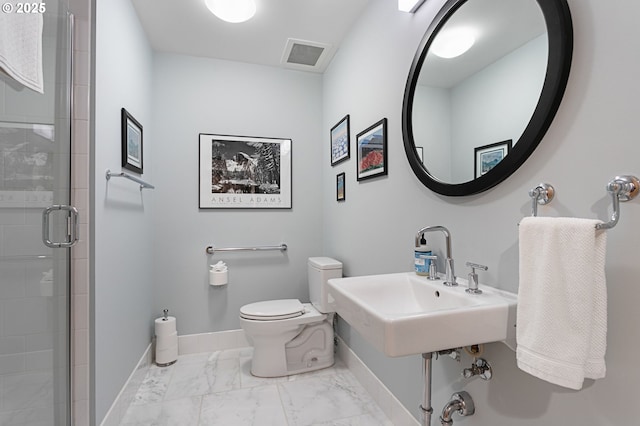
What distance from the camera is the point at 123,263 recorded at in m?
1.83

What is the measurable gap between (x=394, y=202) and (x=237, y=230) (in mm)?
1534

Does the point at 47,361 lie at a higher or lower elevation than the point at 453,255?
lower

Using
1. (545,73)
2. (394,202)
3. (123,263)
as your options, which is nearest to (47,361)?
(123,263)

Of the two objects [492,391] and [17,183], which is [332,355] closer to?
[492,391]

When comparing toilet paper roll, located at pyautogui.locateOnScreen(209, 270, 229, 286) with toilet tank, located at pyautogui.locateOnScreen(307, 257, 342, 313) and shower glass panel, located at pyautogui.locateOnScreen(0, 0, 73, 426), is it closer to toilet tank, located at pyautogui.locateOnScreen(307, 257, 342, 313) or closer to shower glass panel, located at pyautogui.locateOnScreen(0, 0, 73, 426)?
toilet tank, located at pyautogui.locateOnScreen(307, 257, 342, 313)

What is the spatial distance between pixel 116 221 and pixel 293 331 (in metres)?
1.36

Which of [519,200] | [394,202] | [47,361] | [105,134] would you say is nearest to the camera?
[519,200]

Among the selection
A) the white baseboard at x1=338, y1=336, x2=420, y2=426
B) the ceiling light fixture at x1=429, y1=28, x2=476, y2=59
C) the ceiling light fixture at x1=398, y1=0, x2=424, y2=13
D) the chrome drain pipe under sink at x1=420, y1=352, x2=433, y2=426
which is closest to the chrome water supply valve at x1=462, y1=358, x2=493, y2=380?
the chrome drain pipe under sink at x1=420, y1=352, x2=433, y2=426

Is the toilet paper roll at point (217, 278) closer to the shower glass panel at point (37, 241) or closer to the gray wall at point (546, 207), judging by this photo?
the shower glass panel at point (37, 241)

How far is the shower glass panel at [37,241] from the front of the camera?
1054 millimetres

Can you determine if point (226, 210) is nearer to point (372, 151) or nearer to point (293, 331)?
point (293, 331)

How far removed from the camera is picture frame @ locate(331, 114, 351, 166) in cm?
232

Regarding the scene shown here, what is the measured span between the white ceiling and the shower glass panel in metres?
0.87

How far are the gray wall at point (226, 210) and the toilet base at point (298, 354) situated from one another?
0.54 metres
